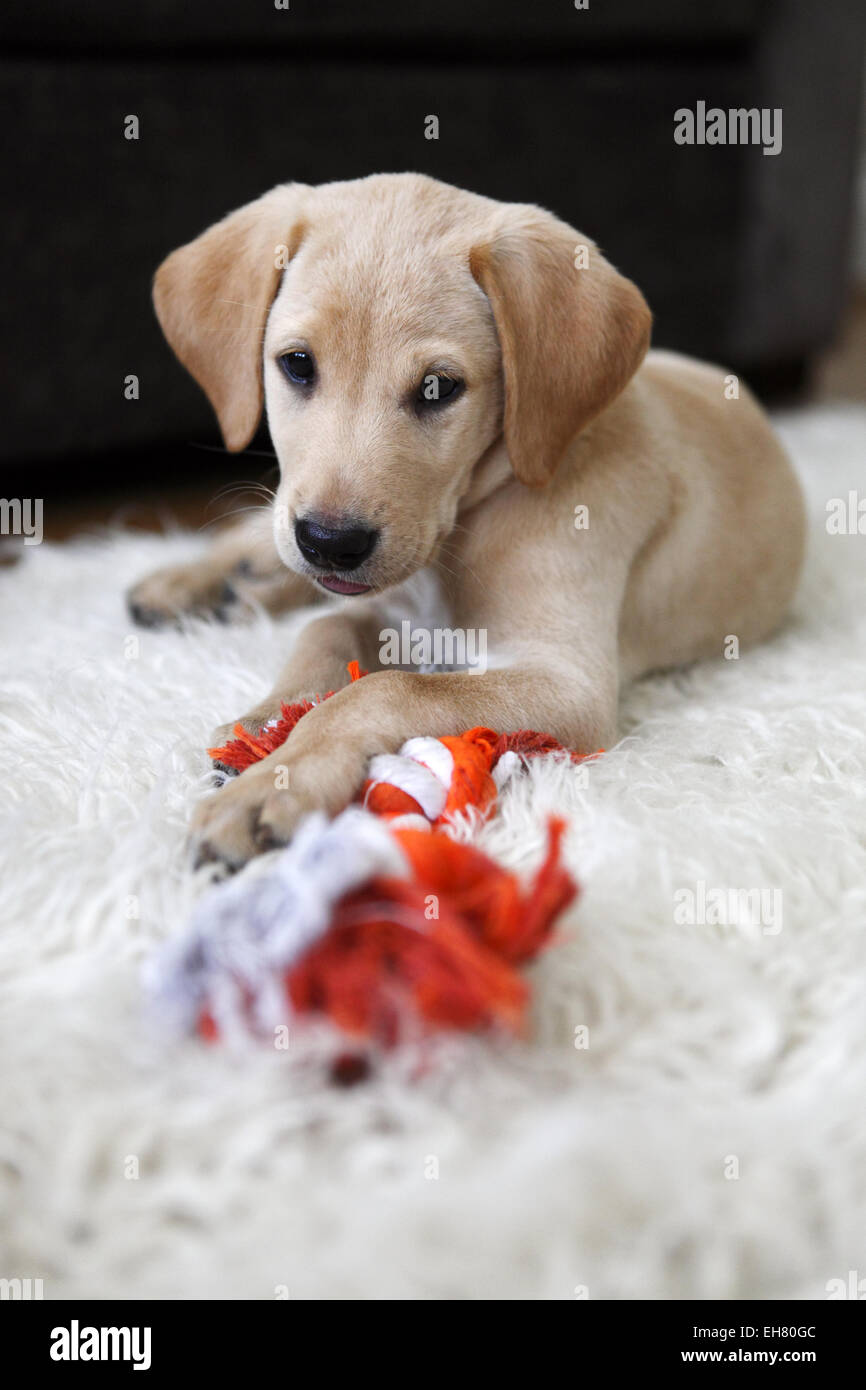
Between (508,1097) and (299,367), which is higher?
(299,367)

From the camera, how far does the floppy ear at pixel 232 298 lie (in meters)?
2.24

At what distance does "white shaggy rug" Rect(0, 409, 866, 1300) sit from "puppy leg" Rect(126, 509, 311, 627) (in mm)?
970

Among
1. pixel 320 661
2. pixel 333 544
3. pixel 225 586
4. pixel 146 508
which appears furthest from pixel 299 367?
pixel 146 508

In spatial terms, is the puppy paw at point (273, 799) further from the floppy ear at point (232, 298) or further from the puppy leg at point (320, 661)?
the floppy ear at point (232, 298)

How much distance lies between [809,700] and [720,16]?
415cm

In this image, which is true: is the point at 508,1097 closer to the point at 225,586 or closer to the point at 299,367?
the point at 299,367

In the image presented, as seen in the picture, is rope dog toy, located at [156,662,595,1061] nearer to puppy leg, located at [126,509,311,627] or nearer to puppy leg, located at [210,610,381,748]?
puppy leg, located at [210,610,381,748]

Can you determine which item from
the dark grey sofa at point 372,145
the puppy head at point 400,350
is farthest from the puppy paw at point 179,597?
the dark grey sofa at point 372,145

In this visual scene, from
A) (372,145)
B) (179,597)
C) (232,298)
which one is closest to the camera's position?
(232,298)

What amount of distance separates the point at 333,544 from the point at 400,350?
0.37 meters

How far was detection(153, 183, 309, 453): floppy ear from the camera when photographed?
2.24 metres

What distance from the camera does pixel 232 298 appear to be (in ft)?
7.48

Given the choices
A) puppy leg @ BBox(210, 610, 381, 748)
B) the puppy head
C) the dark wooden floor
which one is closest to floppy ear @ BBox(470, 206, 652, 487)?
the puppy head
